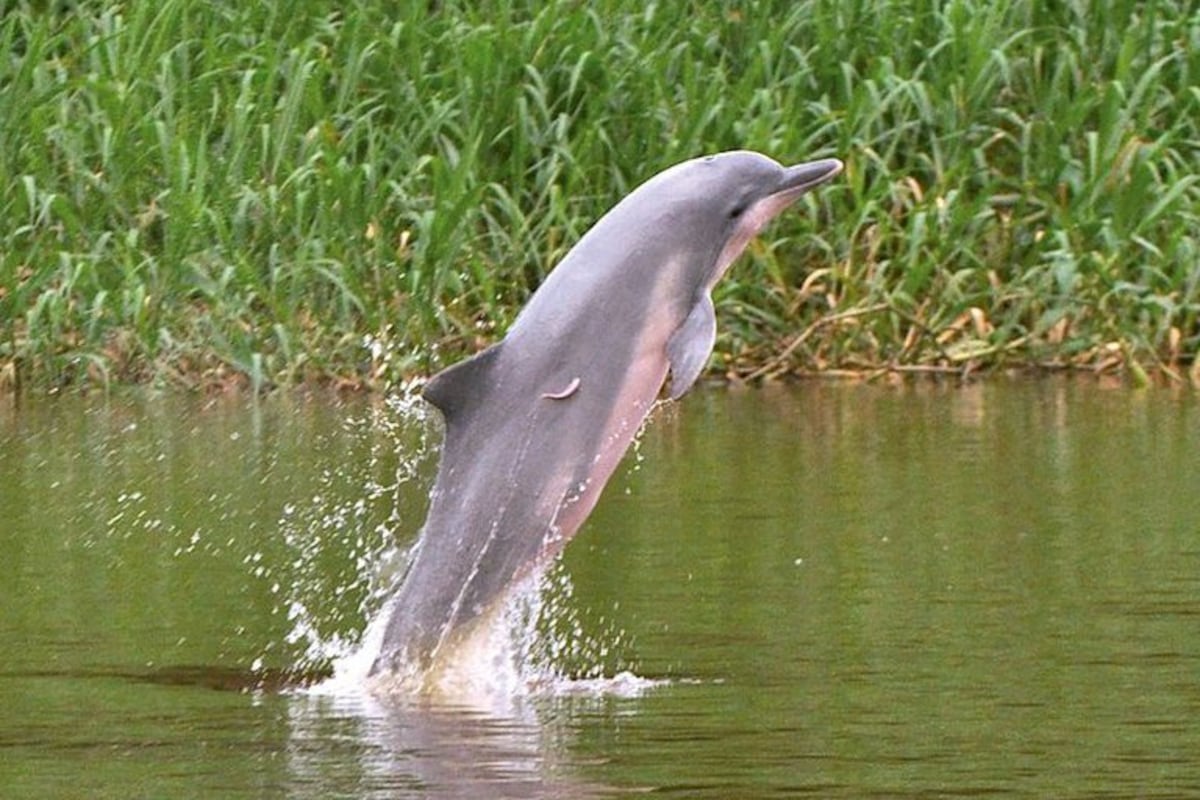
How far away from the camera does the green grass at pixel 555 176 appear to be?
56.4 ft

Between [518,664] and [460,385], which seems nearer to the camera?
[460,385]

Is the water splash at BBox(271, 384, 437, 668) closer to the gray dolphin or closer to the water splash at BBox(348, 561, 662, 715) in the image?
the water splash at BBox(348, 561, 662, 715)

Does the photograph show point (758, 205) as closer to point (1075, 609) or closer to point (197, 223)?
point (1075, 609)

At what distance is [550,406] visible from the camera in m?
7.95

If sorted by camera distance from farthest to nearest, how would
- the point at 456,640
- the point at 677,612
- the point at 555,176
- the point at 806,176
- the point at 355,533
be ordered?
the point at 555,176 < the point at 355,533 < the point at 677,612 < the point at 806,176 < the point at 456,640

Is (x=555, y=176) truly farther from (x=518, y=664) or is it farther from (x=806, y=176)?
(x=518, y=664)

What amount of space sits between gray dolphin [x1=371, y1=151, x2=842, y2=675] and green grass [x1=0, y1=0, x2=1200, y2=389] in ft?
28.3

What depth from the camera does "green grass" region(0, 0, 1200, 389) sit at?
677 inches

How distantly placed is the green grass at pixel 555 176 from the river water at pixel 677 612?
171cm

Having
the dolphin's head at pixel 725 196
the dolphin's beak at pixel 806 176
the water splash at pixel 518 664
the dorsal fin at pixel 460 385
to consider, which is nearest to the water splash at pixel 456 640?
the water splash at pixel 518 664

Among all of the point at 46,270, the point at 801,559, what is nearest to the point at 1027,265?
the point at 46,270

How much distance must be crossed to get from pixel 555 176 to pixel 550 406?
10212 millimetres

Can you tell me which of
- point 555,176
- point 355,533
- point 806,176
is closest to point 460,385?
point 806,176

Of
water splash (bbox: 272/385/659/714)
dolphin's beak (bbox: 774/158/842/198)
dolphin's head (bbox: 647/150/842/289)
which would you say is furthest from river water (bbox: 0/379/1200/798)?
dolphin's beak (bbox: 774/158/842/198)
